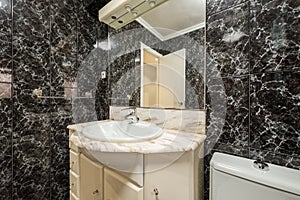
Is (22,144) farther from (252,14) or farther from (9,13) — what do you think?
(252,14)

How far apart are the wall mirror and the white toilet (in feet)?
1.39

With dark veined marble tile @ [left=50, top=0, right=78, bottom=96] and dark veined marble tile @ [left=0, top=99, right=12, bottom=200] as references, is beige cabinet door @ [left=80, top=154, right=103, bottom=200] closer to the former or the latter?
dark veined marble tile @ [left=0, top=99, right=12, bottom=200]

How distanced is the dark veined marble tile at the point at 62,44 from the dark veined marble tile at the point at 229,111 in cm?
133

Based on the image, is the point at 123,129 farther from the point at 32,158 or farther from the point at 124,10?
the point at 124,10

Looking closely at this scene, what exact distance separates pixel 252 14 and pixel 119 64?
4.10 ft

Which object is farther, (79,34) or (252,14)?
(79,34)

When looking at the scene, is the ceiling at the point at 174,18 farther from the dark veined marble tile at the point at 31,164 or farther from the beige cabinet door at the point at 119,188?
the dark veined marble tile at the point at 31,164

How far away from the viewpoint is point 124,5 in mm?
1425

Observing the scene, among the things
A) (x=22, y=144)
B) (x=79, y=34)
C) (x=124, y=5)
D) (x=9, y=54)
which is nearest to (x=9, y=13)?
(x=9, y=54)

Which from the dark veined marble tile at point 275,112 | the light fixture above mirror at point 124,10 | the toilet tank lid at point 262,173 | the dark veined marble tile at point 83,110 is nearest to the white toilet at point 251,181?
the toilet tank lid at point 262,173

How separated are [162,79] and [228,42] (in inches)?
21.6

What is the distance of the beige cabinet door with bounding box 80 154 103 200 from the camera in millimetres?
1131

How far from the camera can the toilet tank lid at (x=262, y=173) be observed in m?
0.66

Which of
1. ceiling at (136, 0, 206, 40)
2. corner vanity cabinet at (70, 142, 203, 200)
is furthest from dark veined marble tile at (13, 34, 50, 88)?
corner vanity cabinet at (70, 142, 203, 200)
